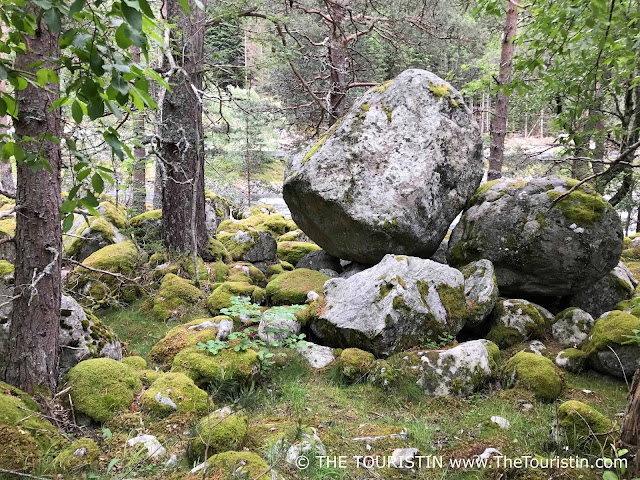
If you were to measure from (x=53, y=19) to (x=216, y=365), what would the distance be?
377 centimetres

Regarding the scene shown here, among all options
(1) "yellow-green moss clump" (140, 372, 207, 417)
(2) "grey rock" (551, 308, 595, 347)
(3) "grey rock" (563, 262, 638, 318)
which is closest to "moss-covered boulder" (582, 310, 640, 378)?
(2) "grey rock" (551, 308, 595, 347)

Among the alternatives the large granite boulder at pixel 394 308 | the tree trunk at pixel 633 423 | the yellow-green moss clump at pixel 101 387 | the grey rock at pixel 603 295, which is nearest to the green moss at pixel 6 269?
the yellow-green moss clump at pixel 101 387

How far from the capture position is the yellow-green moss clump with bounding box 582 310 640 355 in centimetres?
477

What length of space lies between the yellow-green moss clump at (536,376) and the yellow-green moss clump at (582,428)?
41.8 inches

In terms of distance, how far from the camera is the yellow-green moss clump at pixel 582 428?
3.19 m

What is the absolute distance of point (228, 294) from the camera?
652cm

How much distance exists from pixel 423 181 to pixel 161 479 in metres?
5.22

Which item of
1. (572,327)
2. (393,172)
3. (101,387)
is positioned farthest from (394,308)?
(101,387)

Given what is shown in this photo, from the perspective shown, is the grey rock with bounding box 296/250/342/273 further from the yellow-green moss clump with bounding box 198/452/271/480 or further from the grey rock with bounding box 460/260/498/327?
the yellow-green moss clump with bounding box 198/452/271/480

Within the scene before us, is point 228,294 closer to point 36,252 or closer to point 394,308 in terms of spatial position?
point 394,308

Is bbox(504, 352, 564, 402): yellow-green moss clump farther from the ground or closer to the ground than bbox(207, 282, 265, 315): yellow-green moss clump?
closer to the ground

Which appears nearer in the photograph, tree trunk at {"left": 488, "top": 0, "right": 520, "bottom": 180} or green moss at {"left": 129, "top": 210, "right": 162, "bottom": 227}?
green moss at {"left": 129, "top": 210, "right": 162, "bottom": 227}

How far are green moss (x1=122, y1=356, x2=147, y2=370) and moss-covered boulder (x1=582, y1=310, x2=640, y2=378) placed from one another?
535cm

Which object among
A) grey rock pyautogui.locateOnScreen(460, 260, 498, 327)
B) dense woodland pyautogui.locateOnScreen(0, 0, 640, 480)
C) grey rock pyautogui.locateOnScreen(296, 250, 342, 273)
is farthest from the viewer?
grey rock pyautogui.locateOnScreen(296, 250, 342, 273)
